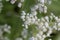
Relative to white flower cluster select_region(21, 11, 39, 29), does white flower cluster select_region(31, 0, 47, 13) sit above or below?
above

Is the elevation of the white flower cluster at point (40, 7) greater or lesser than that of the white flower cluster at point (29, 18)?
greater

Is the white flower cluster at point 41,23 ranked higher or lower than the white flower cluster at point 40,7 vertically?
lower

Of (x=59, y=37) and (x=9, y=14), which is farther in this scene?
(x=59, y=37)

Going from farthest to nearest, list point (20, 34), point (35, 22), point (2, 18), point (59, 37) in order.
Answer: point (59, 37), point (2, 18), point (20, 34), point (35, 22)

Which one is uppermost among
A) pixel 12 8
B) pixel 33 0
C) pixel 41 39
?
pixel 12 8

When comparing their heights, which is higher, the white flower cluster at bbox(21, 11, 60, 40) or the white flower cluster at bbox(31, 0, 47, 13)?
the white flower cluster at bbox(31, 0, 47, 13)

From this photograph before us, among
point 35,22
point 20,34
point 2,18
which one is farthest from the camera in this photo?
point 2,18

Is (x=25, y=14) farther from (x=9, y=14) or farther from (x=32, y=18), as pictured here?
(x=9, y=14)

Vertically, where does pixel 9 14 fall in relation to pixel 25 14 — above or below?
above

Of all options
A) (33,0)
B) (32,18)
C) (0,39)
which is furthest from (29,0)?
(0,39)

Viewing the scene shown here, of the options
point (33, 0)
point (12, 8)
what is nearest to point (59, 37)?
point (12, 8)
